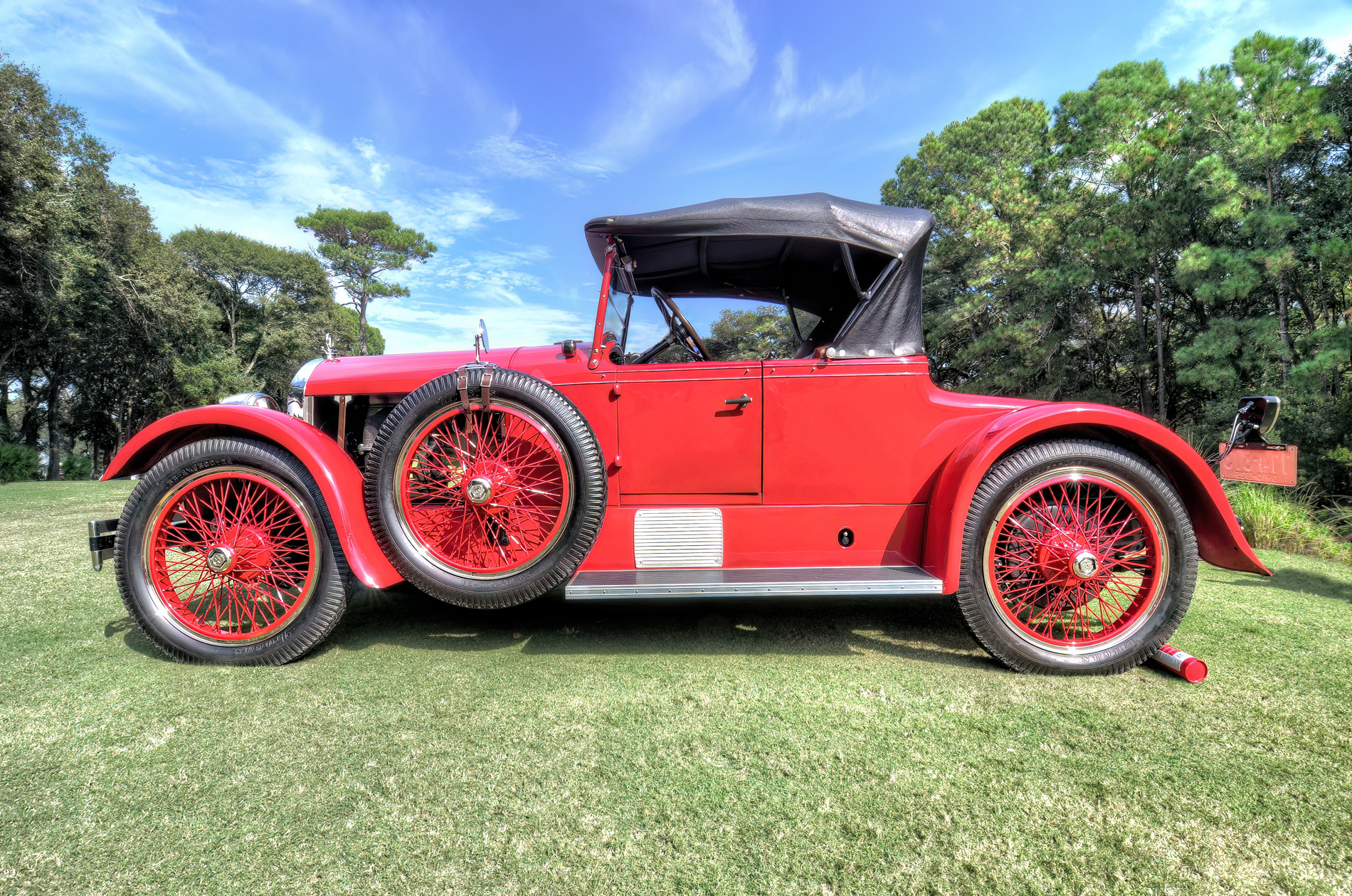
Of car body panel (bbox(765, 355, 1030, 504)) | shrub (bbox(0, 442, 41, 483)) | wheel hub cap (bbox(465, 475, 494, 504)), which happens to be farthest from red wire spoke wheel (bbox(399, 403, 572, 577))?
shrub (bbox(0, 442, 41, 483))

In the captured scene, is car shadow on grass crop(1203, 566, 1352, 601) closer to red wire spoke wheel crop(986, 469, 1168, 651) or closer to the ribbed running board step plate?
red wire spoke wheel crop(986, 469, 1168, 651)

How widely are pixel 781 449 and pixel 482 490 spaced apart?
1.37 meters

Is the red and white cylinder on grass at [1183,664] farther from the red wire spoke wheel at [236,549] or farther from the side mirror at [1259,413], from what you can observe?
the red wire spoke wheel at [236,549]

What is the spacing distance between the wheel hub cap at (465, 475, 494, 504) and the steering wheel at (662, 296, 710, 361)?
1591mm

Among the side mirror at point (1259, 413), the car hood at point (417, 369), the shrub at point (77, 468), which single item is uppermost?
the car hood at point (417, 369)

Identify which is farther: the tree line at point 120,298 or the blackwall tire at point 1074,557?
the tree line at point 120,298

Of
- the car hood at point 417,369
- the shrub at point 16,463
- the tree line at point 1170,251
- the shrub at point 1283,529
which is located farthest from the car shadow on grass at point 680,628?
the shrub at point 16,463

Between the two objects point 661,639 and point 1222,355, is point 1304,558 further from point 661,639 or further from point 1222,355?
point 1222,355

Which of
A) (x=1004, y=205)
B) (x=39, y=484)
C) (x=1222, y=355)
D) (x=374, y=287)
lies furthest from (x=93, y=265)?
(x=1222, y=355)

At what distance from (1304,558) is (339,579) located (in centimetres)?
685

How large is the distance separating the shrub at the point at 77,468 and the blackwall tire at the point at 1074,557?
26.8 meters

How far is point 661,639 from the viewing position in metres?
2.83

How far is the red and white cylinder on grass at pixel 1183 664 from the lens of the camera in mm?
2314

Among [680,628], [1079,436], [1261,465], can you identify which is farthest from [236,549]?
[1261,465]
